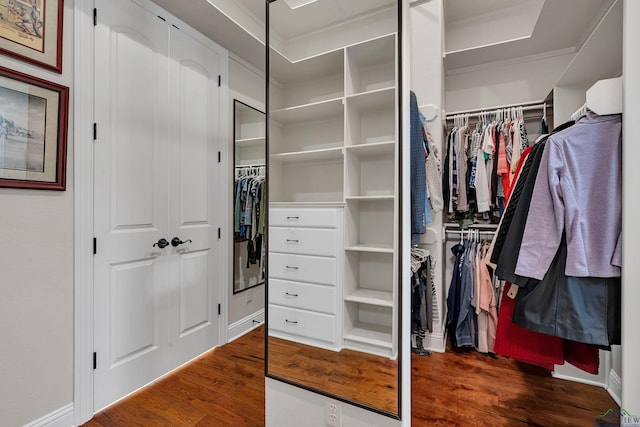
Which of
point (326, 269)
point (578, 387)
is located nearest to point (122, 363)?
point (326, 269)

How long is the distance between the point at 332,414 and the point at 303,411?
16cm

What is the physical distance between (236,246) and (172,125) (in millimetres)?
1121

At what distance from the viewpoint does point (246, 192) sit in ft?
8.93

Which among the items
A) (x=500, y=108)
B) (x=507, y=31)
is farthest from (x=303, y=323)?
(x=507, y=31)

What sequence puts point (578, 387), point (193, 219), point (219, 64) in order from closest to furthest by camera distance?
point (578, 387) → point (193, 219) → point (219, 64)

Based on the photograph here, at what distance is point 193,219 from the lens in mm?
2377

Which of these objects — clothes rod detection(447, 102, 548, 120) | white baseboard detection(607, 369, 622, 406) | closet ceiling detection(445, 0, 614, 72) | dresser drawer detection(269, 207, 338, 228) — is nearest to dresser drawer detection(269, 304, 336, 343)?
dresser drawer detection(269, 207, 338, 228)

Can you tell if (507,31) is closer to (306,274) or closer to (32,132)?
(306,274)

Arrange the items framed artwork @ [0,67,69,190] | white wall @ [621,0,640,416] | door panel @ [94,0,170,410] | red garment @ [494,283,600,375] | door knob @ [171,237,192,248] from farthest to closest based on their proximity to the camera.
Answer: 1. door knob @ [171,237,192,248]
2. door panel @ [94,0,170,410]
3. framed artwork @ [0,67,69,190]
4. red garment @ [494,283,600,375]
5. white wall @ [621,0,640,416]

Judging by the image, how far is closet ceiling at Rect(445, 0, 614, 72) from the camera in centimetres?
217

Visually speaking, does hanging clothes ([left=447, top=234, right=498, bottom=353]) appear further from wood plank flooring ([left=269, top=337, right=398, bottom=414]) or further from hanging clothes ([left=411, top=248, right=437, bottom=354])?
wood plank flooring ([left=269, top=337, right=398, bottom=414])

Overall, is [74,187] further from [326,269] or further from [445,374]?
[445,374]

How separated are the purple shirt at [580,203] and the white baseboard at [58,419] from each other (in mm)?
2311

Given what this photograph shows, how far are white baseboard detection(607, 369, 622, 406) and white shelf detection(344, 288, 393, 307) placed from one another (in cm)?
170
